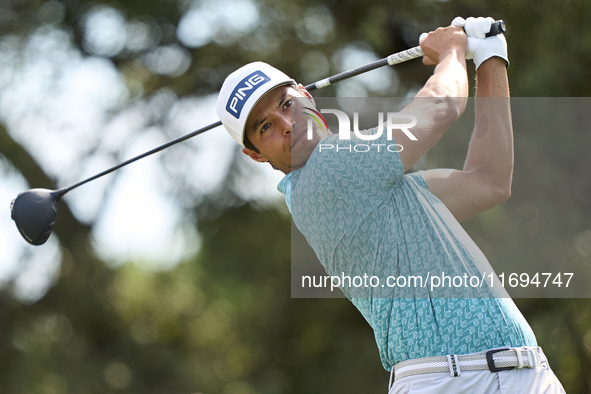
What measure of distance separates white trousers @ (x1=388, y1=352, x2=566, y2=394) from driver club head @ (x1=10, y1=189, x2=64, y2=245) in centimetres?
177

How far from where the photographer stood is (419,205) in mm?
1542

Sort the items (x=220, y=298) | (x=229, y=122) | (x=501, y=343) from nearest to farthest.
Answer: (x=501, y=343), (x=229, y=122), (x=220, y=298)

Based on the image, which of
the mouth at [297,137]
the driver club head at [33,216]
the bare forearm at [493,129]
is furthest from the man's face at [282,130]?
the driver club head at [33,216]

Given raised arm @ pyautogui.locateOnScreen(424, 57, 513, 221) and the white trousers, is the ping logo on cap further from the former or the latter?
the white trousers

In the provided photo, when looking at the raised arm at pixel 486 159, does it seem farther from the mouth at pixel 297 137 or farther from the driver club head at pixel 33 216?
the driver club head at pixel 33 216

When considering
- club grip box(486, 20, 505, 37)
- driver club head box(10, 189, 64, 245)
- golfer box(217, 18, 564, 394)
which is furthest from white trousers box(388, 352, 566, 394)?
driver club head box(10, 189, 64, 245)

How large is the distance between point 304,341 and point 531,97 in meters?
2.72

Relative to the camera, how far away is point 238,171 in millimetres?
5602

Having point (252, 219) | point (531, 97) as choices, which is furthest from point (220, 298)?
point (531, 97)

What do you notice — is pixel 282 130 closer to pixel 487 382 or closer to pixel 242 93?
pixel 242 93

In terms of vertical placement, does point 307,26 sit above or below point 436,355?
above

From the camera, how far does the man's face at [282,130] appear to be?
1.81 m

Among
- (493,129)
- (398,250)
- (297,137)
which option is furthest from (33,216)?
(493,129)

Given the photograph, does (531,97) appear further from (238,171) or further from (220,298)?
(220,298)
